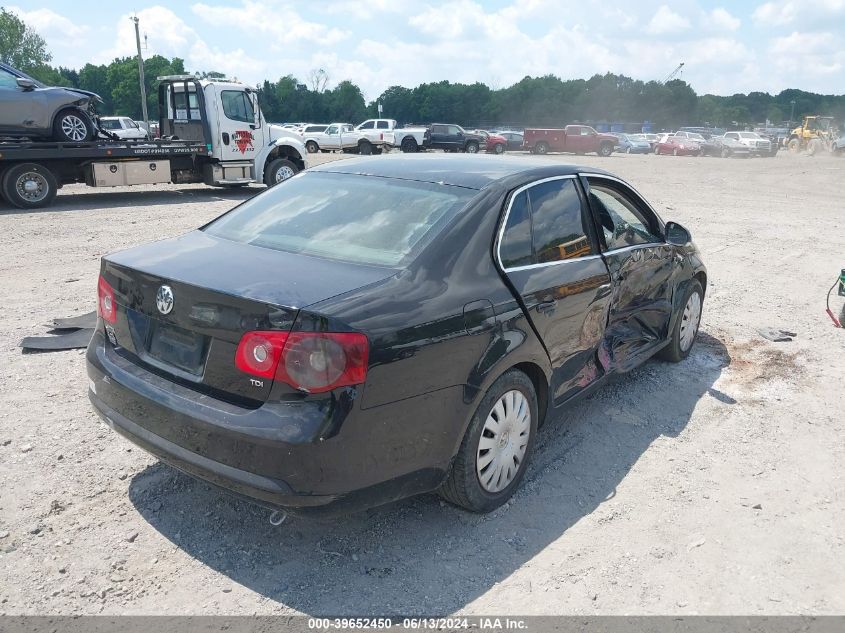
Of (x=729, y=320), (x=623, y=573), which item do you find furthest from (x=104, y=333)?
(x=729, y=320)

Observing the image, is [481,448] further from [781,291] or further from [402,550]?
[781,291]

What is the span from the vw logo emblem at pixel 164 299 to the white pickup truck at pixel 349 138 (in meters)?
36.7

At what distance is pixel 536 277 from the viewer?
3672 mm

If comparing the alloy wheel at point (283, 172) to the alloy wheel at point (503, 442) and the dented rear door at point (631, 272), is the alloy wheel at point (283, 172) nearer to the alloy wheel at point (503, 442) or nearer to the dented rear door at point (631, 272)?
the dented rear door at point (631, 272)

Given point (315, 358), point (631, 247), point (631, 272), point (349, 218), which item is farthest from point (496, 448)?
point (631, 247)

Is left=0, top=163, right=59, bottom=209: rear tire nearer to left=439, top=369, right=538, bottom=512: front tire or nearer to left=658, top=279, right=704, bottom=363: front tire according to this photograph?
left=658, top=279, right=704, bottom=363: front tire

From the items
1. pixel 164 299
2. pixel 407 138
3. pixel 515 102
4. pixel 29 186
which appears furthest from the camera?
pixel 515 102

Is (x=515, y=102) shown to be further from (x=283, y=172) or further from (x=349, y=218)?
(x=349, y=218)

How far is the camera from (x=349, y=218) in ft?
11.9

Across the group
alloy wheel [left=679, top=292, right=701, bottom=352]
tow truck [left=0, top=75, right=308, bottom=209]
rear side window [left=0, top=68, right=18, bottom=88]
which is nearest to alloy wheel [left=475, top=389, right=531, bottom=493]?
alloy wheel [left=679, top=292, right=701, bottom=352]

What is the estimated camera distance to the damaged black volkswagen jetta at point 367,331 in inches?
107

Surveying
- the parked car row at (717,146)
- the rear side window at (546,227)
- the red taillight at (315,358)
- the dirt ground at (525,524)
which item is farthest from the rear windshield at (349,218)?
the parked car row at (717,146)

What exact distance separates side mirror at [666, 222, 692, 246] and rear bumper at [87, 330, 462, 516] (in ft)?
9.37

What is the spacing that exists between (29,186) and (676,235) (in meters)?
13.3
